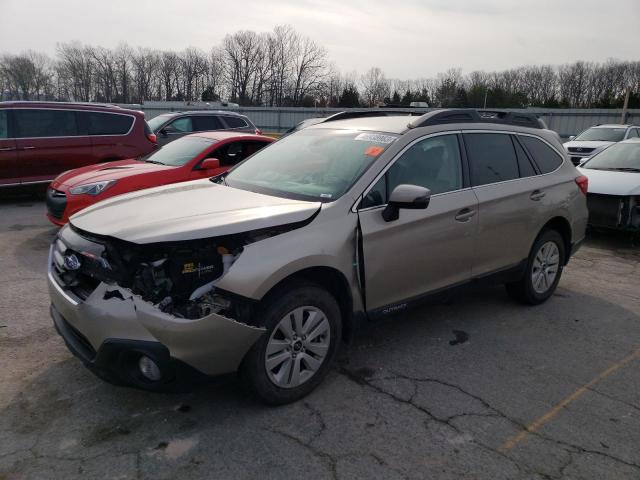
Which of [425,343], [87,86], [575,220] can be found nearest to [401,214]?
[425,343]

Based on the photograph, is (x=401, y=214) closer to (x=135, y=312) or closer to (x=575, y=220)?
→ (x=135, y=312)

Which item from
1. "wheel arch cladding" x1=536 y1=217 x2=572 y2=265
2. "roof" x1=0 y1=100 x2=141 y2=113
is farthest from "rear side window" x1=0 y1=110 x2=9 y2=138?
"wheel arch cladding" x1=536 y1=217 x2=572 y2=265

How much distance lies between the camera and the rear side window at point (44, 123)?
9406 millimetres

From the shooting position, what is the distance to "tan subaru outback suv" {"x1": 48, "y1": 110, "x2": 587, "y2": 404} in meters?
2.83

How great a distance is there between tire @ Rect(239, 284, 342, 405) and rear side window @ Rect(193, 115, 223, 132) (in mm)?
10686

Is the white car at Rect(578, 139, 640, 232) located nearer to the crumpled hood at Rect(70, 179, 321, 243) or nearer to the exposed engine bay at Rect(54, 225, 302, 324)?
the crumpled hood at Rect(70, 179, 321, 243)

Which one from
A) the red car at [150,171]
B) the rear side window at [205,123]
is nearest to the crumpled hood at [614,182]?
the red car at [150,171]

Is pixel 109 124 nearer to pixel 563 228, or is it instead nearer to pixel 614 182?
pixel 563 228

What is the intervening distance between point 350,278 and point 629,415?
6.47 feet

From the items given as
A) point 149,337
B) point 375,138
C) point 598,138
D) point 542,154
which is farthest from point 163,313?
point 598,138

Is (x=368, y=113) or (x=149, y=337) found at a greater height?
(x=368, y=113)

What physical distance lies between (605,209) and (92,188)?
730cm

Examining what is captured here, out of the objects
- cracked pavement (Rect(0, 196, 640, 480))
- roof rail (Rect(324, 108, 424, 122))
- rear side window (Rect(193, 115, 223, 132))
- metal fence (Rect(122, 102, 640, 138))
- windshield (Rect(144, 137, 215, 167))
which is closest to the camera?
cracked pavement (Rect(0, 196, 640, 480))

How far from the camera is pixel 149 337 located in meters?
2.75
